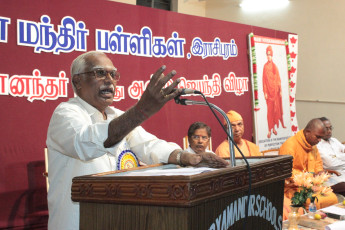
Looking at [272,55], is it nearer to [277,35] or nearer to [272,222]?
[277,35]

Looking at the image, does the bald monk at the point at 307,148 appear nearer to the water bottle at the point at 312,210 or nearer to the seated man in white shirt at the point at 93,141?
the water bottle at the point at 312,210

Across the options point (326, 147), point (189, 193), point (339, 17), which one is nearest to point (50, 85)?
point (189, 193)

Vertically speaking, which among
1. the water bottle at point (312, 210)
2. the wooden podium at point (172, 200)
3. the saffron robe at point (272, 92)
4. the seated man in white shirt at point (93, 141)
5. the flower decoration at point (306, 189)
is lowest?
the water bottle at point (312, 210)

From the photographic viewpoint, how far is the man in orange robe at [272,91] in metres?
7.10

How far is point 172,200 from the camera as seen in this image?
1.32 m

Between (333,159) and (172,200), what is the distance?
528 cm

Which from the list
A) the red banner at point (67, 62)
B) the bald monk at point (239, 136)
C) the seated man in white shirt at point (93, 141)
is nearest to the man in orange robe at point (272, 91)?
the red banner at point (67, 62)

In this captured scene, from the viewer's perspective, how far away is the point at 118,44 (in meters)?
4.87

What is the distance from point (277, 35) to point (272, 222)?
20.2 ft

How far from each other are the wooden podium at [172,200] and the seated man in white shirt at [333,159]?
4536mm

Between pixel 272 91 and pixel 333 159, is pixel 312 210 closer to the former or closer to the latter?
pixel 333 159

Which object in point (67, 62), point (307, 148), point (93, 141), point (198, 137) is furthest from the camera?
point (307, 148)

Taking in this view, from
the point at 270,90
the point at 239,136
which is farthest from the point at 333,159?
the point at 239,136

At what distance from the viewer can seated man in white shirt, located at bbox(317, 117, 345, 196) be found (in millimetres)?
5887
